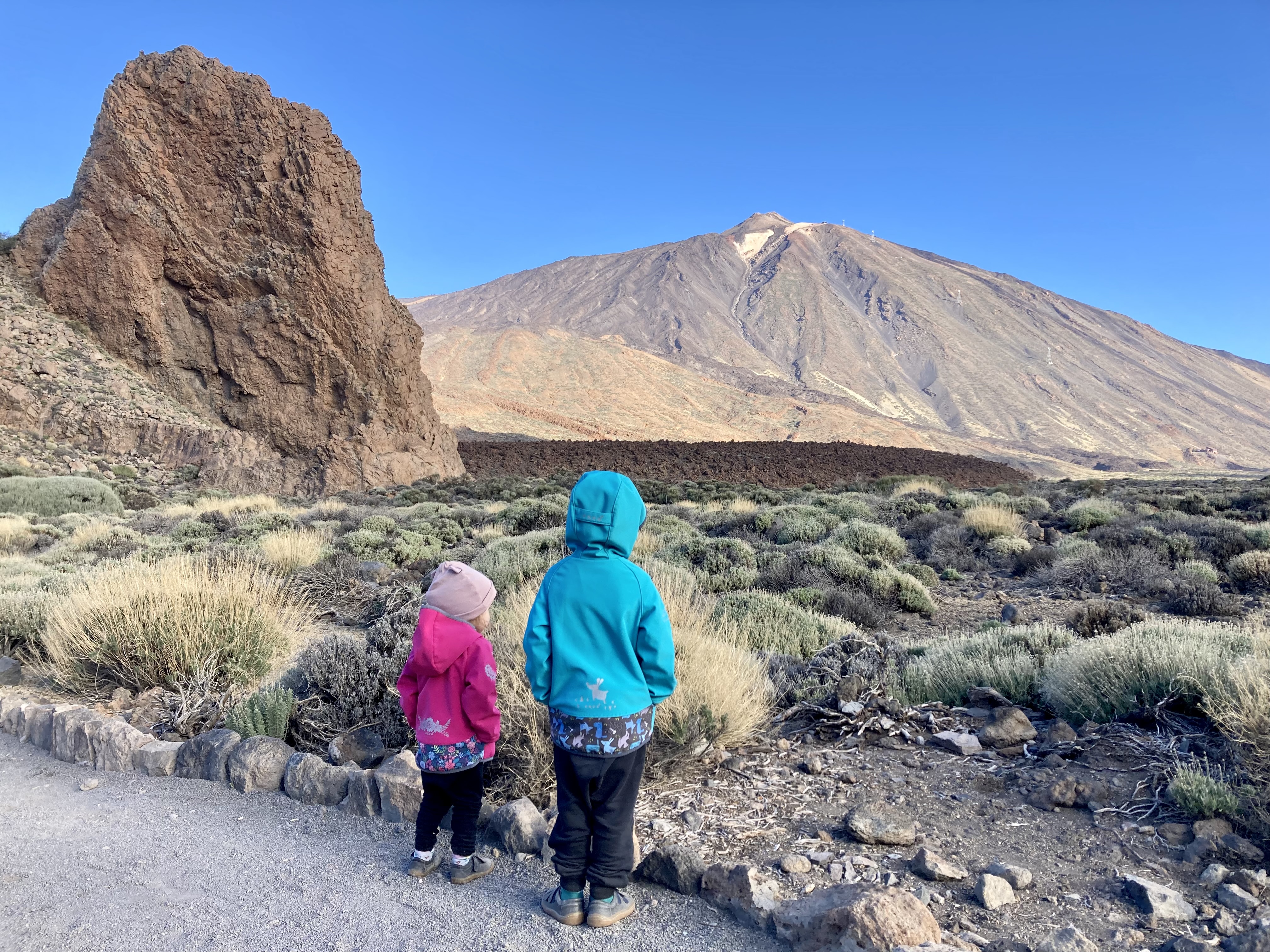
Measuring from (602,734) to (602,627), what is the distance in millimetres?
373

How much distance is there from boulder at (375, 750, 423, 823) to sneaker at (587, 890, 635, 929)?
3.72ft

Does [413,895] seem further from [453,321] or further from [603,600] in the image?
[453,321]

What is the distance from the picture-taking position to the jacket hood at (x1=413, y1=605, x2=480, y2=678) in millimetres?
3092

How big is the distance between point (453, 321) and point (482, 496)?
479 ft

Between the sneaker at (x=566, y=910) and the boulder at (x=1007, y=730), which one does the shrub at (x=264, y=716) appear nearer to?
the sneaker at (x=566, y=910)

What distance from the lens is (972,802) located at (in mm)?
3510

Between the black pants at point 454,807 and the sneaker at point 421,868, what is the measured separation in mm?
42

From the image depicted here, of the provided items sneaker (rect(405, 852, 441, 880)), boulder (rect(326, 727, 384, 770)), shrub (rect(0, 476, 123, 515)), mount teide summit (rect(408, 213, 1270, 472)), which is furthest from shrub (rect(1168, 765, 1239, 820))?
mount teide summit (rect(408, 213, 1270, 472))

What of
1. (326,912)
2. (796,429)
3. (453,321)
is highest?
(453,321)

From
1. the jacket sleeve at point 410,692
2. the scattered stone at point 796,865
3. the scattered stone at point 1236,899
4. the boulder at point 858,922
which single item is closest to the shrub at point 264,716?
the jacket sleeve at point 410,692

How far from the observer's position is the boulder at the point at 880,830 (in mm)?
3146

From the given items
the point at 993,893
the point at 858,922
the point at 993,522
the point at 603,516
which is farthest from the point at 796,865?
the point at 993,522

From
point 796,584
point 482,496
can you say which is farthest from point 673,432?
point 796,584

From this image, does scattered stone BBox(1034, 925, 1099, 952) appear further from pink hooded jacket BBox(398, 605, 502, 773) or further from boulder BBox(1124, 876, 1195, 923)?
pink hooded jacket BBox(398, 605, 502, 773)
